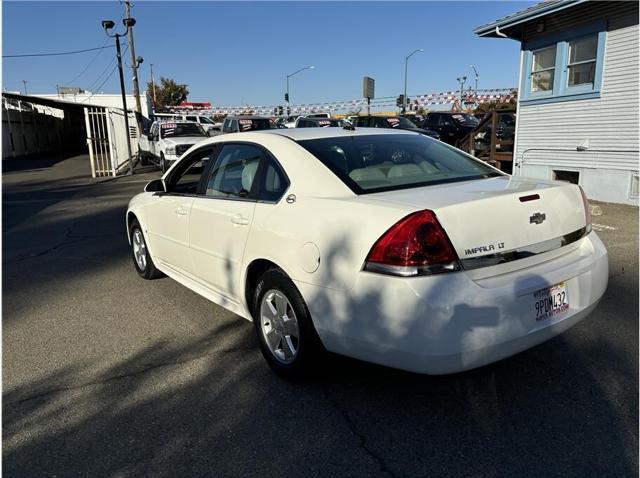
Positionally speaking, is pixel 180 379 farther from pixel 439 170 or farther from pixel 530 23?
pixel 530 23

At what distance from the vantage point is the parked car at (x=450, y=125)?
71.4ft

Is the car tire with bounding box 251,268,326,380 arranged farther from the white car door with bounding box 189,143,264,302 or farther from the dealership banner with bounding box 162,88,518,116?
the dealership banner with bounding box 162,88,518,116

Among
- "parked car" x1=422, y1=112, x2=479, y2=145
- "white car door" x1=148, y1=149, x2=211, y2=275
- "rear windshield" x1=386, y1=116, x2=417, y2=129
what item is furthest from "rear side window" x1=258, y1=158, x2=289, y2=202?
"parked car" x1=422, y1=112, x2=479, y2=145

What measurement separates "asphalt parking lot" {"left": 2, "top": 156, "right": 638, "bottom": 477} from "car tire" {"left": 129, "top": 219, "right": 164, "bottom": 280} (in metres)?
0.63

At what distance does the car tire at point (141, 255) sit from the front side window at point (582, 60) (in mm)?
9503

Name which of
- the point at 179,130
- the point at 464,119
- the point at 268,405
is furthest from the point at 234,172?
the point at 464,119

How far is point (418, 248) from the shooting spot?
8.15ft

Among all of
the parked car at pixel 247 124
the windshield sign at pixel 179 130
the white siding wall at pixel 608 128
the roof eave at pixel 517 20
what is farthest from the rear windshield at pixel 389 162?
the parked car at pixel 247 124

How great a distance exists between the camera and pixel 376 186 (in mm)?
3121

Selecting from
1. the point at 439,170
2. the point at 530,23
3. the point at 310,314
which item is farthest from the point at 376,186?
the point at 530,23

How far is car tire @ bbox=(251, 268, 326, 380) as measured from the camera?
298 centimetres

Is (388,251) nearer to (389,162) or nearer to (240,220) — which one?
(389,162)

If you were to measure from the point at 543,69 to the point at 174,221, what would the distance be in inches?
406

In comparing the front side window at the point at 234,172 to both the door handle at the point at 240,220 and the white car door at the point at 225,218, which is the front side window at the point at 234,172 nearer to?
the white car door at the point at 225,218
